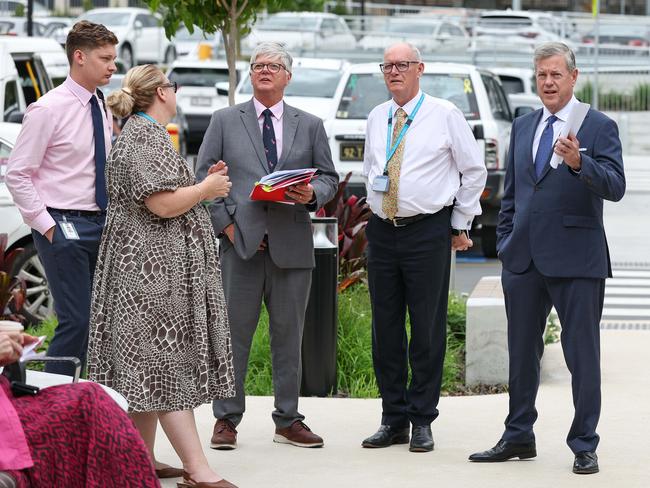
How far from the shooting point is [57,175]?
6.66 metres

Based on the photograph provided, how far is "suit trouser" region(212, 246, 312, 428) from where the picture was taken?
6.90 m

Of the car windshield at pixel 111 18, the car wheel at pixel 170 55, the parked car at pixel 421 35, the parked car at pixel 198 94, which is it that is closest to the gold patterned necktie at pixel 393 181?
the parked car at pixel 198 94

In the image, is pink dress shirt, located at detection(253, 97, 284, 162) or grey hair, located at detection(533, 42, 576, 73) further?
pink dress shirt, located at detection(253, 97, 284, 162)

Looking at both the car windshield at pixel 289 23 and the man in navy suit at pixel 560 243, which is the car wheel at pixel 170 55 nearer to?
the car windshield at pixel 289 23

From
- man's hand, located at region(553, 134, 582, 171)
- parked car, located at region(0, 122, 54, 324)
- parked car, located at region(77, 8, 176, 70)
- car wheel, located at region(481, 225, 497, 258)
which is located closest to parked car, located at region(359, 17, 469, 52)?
parked car, located at region(77, 8, 176, 70)

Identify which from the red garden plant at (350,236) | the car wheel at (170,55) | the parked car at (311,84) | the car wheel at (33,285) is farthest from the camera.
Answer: the car wheel at (170,55)

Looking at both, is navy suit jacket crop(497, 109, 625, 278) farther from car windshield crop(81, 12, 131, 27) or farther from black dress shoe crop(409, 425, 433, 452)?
car windshield crop(81, 12, 131, 27)

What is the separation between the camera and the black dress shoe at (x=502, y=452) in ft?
21.7

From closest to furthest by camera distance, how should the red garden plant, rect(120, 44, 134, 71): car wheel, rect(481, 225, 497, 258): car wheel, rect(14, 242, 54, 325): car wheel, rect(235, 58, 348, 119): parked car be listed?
1. rect(14, 242, 54, 325): car wheel
2. the red garden plant
3. rect(481, 225, 497, 258): car wheel
4. rect(235, 58, 348, 119): parked car
5. rect(120, 44, 134, 71): car wheel

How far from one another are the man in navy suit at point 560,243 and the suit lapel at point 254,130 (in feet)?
4.11

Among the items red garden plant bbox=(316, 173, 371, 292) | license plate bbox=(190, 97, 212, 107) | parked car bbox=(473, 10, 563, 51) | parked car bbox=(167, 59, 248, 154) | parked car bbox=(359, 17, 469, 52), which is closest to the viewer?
red garden plant bbox=(316, 173, 371, 292)

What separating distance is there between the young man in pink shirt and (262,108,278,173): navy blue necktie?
0.82 m

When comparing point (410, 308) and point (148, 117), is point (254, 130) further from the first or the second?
point (410, 308)

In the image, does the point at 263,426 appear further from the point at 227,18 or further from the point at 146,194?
the point at 227,18
